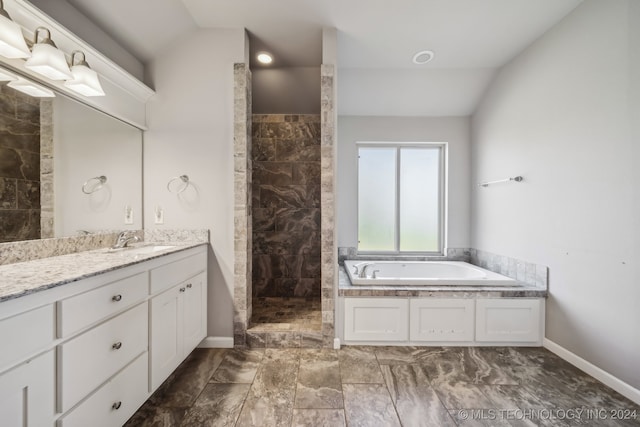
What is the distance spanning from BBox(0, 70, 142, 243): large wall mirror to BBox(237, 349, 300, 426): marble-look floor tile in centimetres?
157

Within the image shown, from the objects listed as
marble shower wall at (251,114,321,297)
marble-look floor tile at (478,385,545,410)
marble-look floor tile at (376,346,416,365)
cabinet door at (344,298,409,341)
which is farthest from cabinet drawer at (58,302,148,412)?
marble-look floor tile at (478,385,545,410)

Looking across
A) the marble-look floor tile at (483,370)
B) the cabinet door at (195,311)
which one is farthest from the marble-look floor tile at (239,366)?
the marble-look floor tile at (483,370)

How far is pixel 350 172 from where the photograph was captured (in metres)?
3.31

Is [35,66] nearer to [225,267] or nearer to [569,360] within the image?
[225,267]

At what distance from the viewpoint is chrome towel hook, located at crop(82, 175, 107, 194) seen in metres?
1.77

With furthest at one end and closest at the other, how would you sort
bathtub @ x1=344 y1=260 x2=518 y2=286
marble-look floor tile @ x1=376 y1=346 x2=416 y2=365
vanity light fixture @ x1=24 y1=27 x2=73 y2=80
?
bathtub @ x1=344 y1=260 x2=518 y2=286, marble-look floor tile @ x1=376 y1=346 x2=416 y2=365, vanity light fixture @ x1=24 y1=27 x2=73 y2=80

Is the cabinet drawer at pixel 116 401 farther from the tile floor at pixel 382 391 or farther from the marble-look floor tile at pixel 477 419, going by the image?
the marble-look floor tile at pixel 477 419

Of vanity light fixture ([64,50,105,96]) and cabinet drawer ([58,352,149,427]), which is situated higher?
vanity light fixture ([64,50,105,96])

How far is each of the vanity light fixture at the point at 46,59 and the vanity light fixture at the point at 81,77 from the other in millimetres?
109

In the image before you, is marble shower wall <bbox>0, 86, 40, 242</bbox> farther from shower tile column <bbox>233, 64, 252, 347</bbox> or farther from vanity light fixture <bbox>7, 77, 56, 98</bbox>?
shower tile column <bbox>233, 64, 252, 347</bbox>

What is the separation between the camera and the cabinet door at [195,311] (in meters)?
1.87

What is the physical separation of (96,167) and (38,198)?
0.45 meters

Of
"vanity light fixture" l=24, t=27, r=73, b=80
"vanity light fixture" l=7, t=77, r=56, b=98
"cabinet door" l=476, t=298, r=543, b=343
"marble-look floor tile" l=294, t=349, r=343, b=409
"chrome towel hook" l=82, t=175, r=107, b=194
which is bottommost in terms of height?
"marble-look floor tile" l=294, t=349, r=343, b=409

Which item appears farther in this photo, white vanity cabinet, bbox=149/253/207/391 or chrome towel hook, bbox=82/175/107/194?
chrome towel hook, bbox=82/175/107/194
